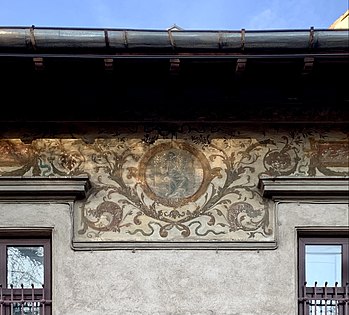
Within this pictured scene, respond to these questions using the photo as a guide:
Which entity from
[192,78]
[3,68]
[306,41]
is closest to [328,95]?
[306,41]

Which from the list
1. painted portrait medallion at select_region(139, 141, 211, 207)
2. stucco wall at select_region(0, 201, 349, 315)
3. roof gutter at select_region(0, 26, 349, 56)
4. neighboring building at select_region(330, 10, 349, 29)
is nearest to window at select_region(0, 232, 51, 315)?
stucco wall at select_region(0, 201, 349, 315)

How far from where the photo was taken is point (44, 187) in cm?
432

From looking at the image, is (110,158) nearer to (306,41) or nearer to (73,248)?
(73,248)

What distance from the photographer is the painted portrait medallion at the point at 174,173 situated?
4398 mm

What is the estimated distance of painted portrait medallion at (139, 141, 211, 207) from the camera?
4398 mm

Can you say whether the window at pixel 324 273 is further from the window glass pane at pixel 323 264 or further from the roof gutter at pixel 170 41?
the roof gutter at pixel 170 41

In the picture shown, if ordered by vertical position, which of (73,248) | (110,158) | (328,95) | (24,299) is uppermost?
(328,95)

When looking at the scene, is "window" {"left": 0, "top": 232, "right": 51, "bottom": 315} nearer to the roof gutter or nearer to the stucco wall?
the stucco wall

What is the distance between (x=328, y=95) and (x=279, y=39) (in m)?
0.73

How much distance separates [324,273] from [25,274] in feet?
6.59

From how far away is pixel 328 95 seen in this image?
4.45 m

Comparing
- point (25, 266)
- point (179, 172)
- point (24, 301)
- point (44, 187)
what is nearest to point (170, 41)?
point (179, 172)

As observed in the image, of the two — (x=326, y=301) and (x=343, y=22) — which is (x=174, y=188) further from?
(x=343, y=22)

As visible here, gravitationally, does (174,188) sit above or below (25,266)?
above
